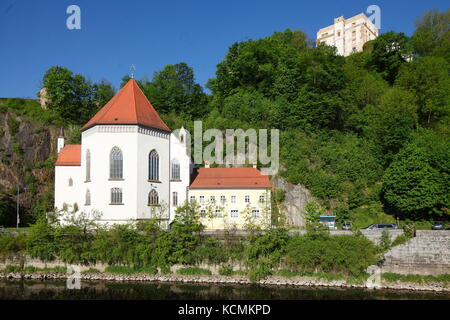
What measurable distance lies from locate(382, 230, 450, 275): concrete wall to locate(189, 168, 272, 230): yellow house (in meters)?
11.3

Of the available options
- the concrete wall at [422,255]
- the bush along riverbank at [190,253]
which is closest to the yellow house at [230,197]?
the bush along riverbank at [190,253]

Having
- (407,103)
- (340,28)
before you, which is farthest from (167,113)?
(340,28)

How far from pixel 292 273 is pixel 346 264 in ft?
11.3

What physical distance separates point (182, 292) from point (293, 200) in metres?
16.4

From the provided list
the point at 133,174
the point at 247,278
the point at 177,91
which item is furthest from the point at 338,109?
the point at 247,278

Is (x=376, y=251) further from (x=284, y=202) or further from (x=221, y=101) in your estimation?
(x=221, y=101)

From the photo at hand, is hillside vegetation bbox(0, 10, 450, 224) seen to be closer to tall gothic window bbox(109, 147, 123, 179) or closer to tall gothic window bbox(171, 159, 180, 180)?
tall gothic window bbox(171, 159, 180, 180)

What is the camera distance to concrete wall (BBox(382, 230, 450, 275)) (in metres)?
25.2

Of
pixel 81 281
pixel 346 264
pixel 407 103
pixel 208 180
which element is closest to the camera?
pixel 346 264

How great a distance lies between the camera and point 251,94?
5125 centimetres

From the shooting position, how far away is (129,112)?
33.7 meters

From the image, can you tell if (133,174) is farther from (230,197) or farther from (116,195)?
(230,197)

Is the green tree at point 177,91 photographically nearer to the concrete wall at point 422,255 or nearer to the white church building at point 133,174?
the white church building at point 133,174

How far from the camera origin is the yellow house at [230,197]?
34559mm
